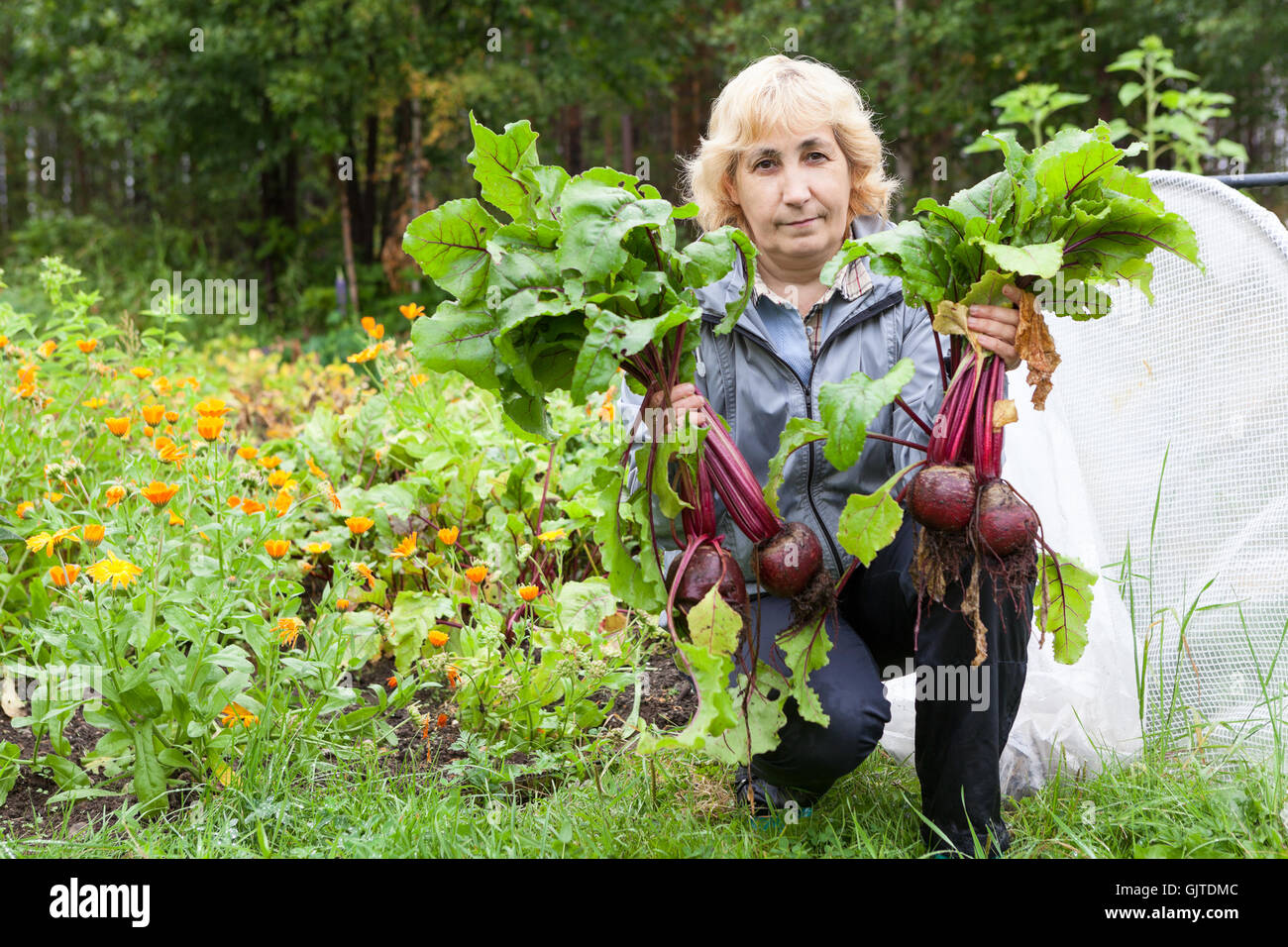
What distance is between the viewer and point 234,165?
1088cm

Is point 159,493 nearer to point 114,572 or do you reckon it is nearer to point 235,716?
point 114,572

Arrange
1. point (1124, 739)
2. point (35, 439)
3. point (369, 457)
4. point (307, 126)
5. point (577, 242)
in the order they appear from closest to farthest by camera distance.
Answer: point (577, 242) → point (1124, 739) → point (35, 439) → point (369, 457) → point (307, 126)

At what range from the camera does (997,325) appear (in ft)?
5.70

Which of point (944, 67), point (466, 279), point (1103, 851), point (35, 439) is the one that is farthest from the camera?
point (944, 67)

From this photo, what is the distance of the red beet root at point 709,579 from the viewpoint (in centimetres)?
179

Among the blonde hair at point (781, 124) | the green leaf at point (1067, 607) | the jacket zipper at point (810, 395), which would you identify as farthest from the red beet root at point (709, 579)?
the blonde hair at point (781, 124)

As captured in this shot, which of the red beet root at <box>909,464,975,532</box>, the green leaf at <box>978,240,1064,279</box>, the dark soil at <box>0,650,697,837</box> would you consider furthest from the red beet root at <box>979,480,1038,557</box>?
the dark soil at <box>0,650,697,837</box>

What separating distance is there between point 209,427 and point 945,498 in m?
1.62

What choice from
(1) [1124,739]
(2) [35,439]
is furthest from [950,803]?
(2) [35,439]

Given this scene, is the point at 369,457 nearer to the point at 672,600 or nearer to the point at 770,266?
the point at 770,266

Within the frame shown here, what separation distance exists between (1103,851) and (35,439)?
296 centimetres

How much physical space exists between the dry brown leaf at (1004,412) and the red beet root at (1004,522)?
12 cm

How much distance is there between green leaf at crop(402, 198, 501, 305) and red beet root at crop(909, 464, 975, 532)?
0.84 meters

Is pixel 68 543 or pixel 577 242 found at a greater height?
pixel 577 242
